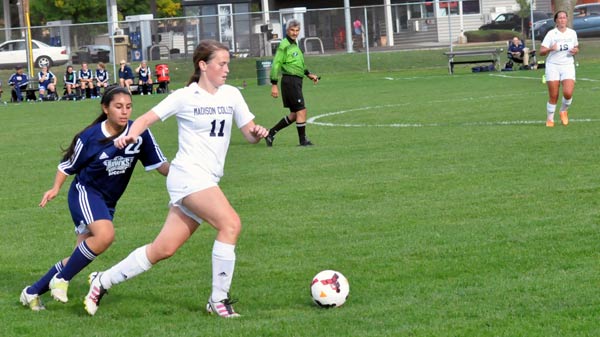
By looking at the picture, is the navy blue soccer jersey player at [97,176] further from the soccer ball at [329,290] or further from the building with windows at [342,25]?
the building with windows at [342,25]

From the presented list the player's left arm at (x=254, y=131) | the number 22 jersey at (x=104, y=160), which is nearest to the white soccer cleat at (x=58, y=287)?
the number 22 jersey at (x=104, y=160)

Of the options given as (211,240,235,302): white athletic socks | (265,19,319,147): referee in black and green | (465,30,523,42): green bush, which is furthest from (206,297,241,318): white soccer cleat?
(465,30,523,42): green bush

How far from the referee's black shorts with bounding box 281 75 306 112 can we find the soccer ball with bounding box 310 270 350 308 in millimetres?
10256

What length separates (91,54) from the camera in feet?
150

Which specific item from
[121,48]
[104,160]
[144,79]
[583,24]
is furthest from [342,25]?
[104,160]

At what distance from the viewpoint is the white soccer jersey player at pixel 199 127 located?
→ 6617 millimetres

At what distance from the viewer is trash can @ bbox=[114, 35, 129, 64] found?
4495 centimetres

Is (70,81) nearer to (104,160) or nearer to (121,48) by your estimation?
(121,48)

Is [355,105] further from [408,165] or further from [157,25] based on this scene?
[157,25]

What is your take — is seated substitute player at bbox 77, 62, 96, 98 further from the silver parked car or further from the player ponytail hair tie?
the player ponytail hair tie

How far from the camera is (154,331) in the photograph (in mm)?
6465

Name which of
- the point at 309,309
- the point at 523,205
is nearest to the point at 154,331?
the point at 309,309

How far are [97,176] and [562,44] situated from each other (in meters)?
12.2

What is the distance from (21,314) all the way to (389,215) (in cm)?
418
